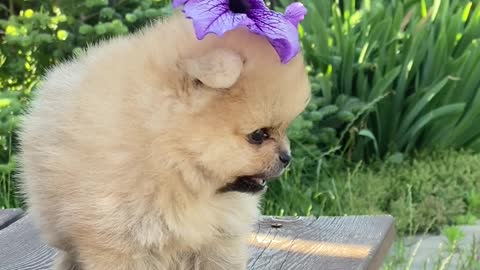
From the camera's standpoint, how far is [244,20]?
158 centimetres

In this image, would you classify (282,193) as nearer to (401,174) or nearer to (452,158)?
(401,174)

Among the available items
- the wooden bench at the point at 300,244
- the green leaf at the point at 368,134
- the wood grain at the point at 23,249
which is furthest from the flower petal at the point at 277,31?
the green leaf at the point at 368,134

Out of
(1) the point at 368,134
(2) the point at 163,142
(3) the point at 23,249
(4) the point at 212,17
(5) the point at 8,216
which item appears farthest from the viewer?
(1) the point at 368,134

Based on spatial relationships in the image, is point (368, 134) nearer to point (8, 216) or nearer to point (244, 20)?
point (8, 216)

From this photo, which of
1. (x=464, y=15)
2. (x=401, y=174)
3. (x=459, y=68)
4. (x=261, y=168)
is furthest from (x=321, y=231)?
(x=464, y=15)

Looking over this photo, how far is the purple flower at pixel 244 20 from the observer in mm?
1531

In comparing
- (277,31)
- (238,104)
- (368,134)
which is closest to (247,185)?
(238,104)

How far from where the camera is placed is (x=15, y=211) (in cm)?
281

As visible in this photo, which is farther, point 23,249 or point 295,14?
point 23,249

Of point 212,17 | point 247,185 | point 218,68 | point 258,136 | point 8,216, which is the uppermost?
point 212,17

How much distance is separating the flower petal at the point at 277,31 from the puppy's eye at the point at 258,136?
154 millimetres

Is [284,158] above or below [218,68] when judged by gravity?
below

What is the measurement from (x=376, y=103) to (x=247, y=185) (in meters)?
3.34

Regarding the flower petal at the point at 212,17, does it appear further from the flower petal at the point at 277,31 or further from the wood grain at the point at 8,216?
the wood grain at the point at 8,216
